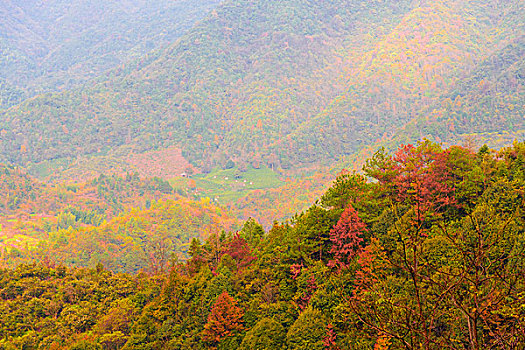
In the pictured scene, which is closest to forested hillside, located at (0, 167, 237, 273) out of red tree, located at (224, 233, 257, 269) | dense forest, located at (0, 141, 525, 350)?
dense forest, located at (0, 141, 525, 350)

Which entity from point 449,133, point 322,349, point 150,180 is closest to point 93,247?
point 150,180

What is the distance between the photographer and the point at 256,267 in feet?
119

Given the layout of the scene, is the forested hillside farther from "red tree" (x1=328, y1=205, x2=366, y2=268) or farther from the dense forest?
"red tree" (x1=328, y1=205, x2=366, y2=268)

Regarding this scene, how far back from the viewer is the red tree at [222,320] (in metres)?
29.4

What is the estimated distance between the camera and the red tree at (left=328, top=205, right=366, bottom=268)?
27750mm

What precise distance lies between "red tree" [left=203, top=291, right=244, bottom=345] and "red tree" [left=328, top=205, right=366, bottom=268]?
7.81 m

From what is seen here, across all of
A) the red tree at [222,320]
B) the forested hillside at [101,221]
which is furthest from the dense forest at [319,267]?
the forested hillside at [101,221]

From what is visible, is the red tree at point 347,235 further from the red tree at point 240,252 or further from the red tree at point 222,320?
the red tree at point 240,252

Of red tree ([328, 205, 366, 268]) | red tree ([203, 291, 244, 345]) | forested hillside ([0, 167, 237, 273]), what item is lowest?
red tree ([203, 291, 244, 345])

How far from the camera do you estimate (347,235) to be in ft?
90.3

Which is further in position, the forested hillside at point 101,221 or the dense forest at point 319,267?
the forested hillside at point 101,221

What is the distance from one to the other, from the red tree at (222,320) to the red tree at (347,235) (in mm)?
7805

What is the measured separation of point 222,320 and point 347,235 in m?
10.7

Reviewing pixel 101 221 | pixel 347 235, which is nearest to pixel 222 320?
pixel 347 235
